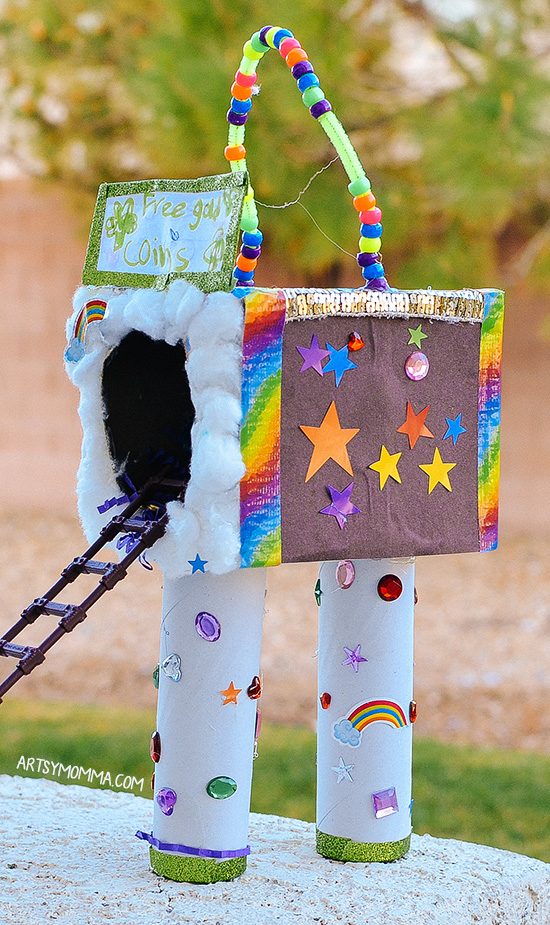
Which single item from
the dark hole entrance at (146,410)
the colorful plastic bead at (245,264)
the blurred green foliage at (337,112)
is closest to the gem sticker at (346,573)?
the dark hole entrance at (146,410)

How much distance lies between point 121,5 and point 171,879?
170 inches

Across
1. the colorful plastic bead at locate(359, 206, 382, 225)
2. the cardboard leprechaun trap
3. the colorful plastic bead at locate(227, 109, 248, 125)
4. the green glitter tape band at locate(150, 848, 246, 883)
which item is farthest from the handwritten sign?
the green glitter tape band at locate(150, 848, 246, 883)

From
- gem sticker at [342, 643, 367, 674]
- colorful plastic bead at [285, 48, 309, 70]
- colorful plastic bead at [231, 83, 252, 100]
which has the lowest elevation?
gem sticker at [342, 643, 367, 674]

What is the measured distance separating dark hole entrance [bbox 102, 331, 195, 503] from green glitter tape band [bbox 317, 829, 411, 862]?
1.82 ft

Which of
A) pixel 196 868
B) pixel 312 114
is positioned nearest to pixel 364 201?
pixel 312 114

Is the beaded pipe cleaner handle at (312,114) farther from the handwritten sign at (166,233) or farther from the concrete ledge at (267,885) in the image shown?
the concrete ledge at (267,885)

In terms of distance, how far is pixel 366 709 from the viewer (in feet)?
5.53

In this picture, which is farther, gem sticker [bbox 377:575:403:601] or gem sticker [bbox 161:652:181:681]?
gem sticker [bbox 377:575:403:601]

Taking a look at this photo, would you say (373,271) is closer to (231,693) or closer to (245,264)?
(245,264)

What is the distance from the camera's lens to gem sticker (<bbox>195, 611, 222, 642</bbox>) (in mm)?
1529

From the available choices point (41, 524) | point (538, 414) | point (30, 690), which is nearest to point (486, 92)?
point (538, 414)

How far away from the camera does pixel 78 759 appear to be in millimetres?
3145

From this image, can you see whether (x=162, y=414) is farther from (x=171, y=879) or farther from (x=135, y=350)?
(x=171, y=879)

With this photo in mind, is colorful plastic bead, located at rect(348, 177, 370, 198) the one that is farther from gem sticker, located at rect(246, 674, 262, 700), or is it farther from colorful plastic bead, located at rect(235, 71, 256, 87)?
gem sticker, located at rect(246, 674, 262, 700)
